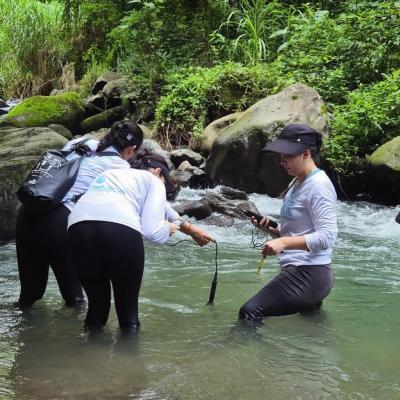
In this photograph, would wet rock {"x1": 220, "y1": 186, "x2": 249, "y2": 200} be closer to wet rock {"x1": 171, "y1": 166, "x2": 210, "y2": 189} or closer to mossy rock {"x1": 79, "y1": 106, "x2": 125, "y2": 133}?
wet rock {"x1": 171, "y1": 166, "x2": 210, "y2": 189}

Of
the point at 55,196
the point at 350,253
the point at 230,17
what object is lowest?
the point at 350,253

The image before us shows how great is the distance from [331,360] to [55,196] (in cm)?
202

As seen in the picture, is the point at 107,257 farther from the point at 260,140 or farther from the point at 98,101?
the point at 98,101

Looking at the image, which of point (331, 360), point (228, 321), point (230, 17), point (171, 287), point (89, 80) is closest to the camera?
point (331, 360)

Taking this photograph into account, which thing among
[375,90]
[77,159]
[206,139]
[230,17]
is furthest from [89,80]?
[77,159]

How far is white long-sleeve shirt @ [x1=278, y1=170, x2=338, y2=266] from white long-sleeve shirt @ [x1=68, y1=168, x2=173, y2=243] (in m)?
0.86

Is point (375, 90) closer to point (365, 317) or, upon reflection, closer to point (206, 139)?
point (206, 139)

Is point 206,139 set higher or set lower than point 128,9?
lower

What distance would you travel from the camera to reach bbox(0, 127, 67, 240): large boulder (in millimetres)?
7352

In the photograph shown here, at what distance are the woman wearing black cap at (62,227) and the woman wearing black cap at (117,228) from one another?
306mm

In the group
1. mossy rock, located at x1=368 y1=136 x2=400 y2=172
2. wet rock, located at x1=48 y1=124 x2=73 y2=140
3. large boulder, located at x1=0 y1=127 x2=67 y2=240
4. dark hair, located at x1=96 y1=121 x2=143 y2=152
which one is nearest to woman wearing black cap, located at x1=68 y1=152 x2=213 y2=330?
dark hair, located at x1=96 y1=121 x2=143 y2=152

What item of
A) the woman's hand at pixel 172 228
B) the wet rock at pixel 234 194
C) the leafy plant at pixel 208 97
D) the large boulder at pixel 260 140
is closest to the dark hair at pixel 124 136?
the woman's hand at pixel 172 228

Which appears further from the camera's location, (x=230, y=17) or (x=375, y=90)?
(x=230, y=17)

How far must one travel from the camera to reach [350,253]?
7359 millimetres
